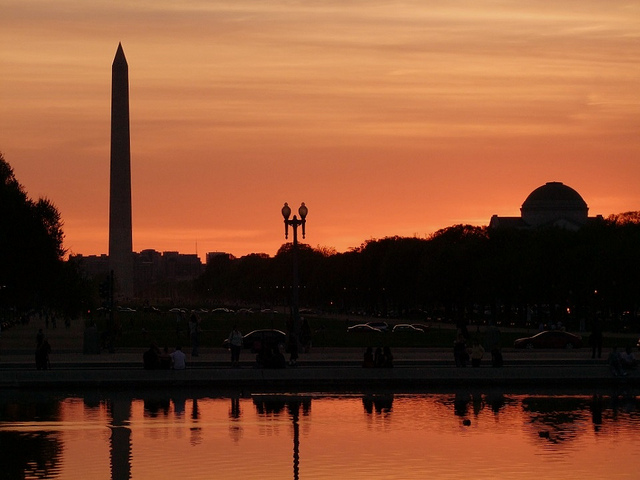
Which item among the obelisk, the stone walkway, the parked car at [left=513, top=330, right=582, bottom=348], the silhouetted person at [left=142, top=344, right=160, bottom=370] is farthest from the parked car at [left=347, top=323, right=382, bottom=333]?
the obelisk

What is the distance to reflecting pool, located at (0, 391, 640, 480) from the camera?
71.1ft

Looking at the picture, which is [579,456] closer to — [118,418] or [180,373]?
[118,418]

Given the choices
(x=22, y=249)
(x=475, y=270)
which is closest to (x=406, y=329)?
(x=22, y=249)

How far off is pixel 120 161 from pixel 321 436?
106m

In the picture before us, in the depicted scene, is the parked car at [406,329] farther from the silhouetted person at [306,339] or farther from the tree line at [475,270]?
the silhouetted person at [306,339]

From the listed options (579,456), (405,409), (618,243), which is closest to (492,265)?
(618,243)

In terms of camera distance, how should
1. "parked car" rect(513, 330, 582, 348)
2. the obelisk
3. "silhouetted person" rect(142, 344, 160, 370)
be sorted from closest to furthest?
1. "silhouetted person" rect(142, 344, 160, 370)
2. "parked car" rect(513, 330, 582, 348)
3. the obelisk

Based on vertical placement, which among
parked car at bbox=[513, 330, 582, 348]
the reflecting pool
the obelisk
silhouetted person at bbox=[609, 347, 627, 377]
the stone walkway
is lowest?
the reflecting pool

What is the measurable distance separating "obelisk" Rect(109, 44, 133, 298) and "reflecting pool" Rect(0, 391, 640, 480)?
9577 cm

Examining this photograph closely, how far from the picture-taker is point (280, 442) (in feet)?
82.2

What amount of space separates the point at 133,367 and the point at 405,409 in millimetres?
15073

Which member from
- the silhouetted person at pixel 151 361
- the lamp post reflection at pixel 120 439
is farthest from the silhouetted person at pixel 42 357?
the lamp post reflection at pixel 120 439

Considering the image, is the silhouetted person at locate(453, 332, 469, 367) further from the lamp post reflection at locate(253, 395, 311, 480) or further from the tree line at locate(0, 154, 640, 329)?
the tree line at locate(0, 154, 640, 329)

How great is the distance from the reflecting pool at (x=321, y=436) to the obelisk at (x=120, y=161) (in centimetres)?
9577
